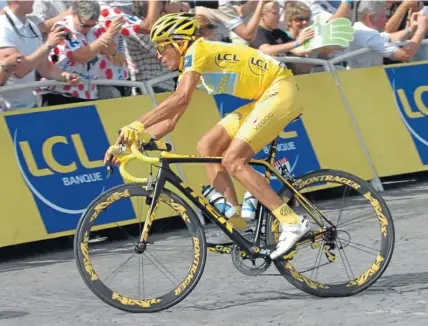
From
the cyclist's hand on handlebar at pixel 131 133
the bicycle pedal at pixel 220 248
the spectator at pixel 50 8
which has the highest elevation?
the cyclist's hand on handlebar at pixel 131 133

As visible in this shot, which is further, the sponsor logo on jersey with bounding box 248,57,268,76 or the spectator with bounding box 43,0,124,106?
the spectator with bounding box 43,0,124,106

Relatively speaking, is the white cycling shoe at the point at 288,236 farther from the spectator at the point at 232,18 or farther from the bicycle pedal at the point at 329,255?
the spectator at the point at 232,18

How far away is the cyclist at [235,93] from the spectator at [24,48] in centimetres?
254

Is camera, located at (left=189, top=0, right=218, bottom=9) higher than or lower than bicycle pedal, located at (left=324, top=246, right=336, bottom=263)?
higher

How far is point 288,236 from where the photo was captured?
6.81 meters

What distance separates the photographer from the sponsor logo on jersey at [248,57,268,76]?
271 inches

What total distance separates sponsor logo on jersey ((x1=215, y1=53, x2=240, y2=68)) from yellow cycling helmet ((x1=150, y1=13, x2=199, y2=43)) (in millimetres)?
219

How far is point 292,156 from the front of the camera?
1084cm

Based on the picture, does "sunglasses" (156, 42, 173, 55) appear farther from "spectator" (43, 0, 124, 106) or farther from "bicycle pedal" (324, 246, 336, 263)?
"spectator" (43, 0, 124, 106)

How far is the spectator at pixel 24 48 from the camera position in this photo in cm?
919

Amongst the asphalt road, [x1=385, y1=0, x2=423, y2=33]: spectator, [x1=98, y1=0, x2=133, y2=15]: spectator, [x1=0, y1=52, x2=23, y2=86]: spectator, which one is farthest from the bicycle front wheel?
[x1=385, y1=0, x2=423, y2=33]: spectator

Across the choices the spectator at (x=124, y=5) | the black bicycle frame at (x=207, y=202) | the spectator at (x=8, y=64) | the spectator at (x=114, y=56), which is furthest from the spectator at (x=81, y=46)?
the black bicycle frame at (x=207, y=202)

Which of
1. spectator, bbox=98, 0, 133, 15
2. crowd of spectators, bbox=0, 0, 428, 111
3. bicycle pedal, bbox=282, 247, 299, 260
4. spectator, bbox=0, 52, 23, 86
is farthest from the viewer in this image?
spectator, bbox=98, 0, 133, 15

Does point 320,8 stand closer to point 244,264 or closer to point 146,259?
point 244,264
